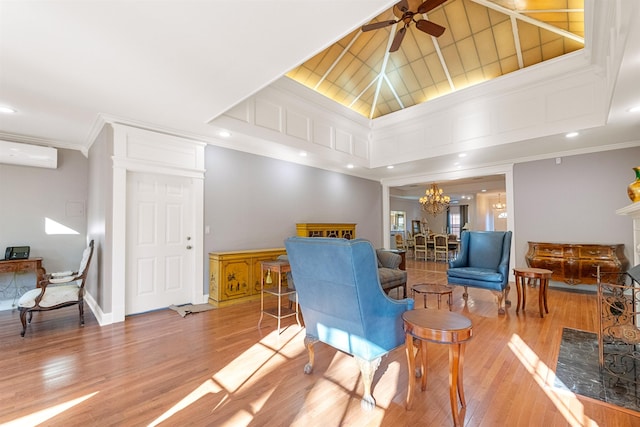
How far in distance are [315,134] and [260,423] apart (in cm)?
443

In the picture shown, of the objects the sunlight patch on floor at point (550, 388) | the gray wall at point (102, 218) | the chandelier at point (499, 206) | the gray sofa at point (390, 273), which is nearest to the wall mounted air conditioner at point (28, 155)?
the gray wall at point (102, 218)

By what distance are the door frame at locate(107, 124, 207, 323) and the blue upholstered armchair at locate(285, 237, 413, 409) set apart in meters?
2.75

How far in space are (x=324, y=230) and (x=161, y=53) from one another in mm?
4178

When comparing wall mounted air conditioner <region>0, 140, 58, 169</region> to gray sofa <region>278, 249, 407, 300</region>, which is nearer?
gray sofa <region>278, 249, 407, 300</region>

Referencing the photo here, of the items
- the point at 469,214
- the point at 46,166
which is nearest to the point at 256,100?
the point at 46,166

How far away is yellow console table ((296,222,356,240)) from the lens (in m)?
5.59

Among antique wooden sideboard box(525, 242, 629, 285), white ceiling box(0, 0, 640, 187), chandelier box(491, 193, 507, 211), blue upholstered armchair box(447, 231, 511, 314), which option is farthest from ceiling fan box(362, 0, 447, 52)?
chandelier box(491, 193, 507, 211)

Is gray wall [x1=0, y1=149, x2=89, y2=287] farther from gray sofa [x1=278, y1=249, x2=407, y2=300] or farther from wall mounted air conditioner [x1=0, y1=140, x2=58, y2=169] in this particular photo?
gray sofa [x1=278, y1=249, x2=407, y2=300]

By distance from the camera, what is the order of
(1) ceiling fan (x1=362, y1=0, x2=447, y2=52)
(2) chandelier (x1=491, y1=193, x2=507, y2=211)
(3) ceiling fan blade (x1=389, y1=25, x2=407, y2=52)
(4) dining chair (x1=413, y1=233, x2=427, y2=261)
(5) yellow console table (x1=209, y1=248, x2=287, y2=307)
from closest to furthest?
(1) ceiling fan (x1=362, y1=0, x2=447, y2=52), (3) ceiling fan blade (x1=389, y1=25, x2=407, y2=52), (5) yellow console table (x1=209, y1=248, x2=287, y2=307), (4) dining chair (x1=413, y1=233, x2=427, y2=261), (2) chandelier (x1=491, y1=193, x2=507, y2=211)

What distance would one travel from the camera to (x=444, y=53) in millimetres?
4895

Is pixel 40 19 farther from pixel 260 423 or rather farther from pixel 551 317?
pixel 551 317

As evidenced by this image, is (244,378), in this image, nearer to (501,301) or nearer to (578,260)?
(501,301)

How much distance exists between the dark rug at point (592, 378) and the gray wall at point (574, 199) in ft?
10.6

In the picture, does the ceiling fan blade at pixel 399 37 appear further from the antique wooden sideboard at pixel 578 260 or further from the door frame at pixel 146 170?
the antique wooden sideboard at pixel 578 260
